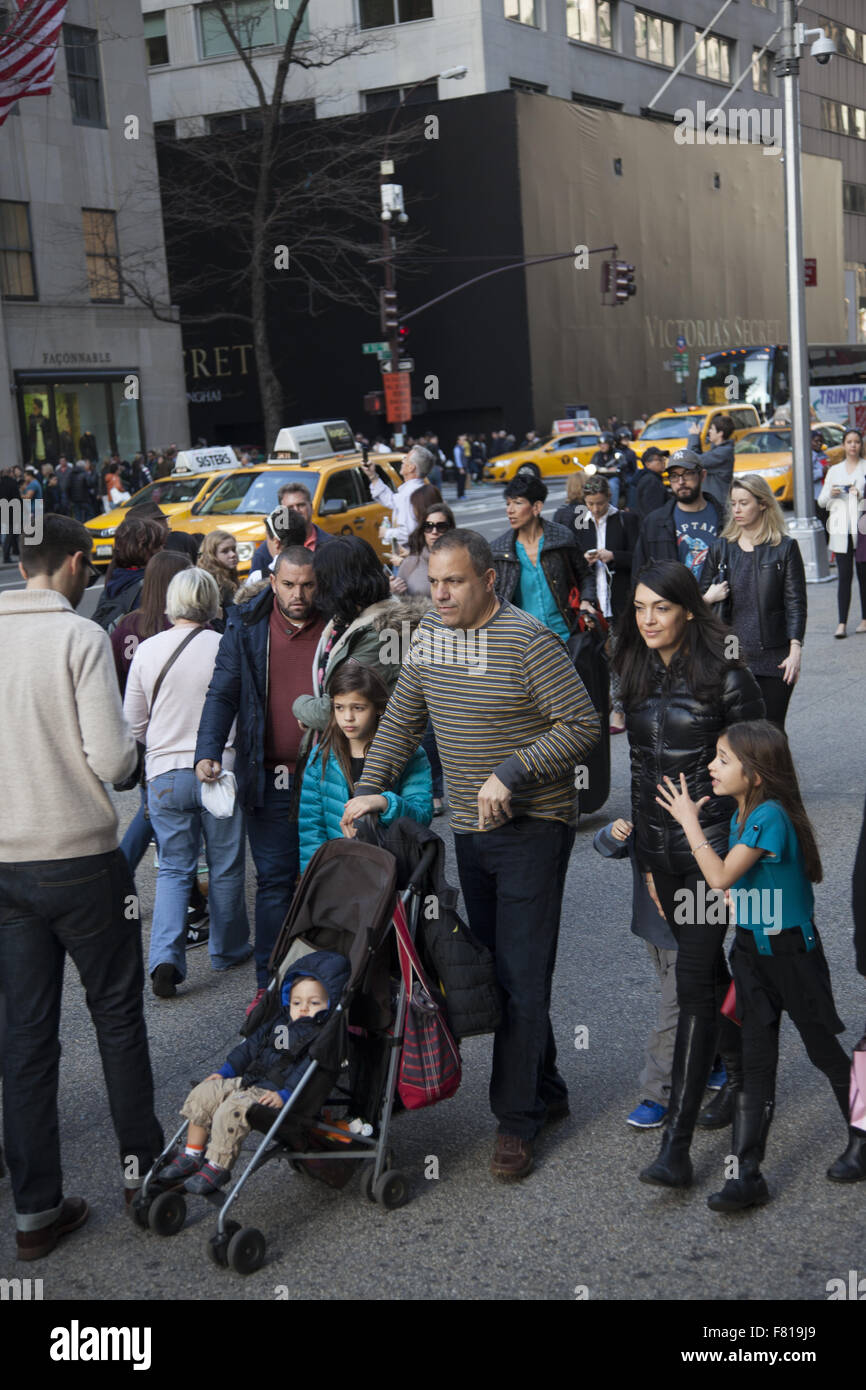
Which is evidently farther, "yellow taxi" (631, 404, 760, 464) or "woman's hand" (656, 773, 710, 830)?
"yellow taxi" (631, 404, 760, 464)

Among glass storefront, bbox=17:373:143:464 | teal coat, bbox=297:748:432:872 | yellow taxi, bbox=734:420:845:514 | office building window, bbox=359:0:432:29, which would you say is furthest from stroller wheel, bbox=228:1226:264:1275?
office building window, bbox=359:0:432:29

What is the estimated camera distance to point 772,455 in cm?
2792

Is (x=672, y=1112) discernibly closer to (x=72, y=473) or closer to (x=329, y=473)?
(x=329, y=473)

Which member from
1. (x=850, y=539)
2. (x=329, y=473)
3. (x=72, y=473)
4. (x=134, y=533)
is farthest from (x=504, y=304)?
(x=134, y=533)

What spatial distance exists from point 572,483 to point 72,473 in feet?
74.3

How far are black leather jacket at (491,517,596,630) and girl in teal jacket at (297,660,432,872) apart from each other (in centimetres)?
251

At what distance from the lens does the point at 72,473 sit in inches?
1262

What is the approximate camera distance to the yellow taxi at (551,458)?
41.9 metres

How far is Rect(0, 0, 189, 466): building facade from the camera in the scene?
120 ft

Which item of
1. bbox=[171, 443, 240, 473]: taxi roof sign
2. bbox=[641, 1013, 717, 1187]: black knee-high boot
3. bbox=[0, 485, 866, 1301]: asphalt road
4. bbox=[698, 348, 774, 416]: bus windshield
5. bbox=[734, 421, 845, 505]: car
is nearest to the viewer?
bbox=[0, 485, 866, 1301]: asphalt road

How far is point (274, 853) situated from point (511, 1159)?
1933 millimetres

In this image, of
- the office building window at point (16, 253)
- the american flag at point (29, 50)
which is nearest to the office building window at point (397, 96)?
the office building window at point (16, 253)

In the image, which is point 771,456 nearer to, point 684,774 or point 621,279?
point 621,279

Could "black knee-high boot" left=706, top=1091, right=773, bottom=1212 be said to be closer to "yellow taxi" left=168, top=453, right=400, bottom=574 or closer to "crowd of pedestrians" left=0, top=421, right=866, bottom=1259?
"crowd of pedestrians" left=0, top=421, right=866, bottom=1259
